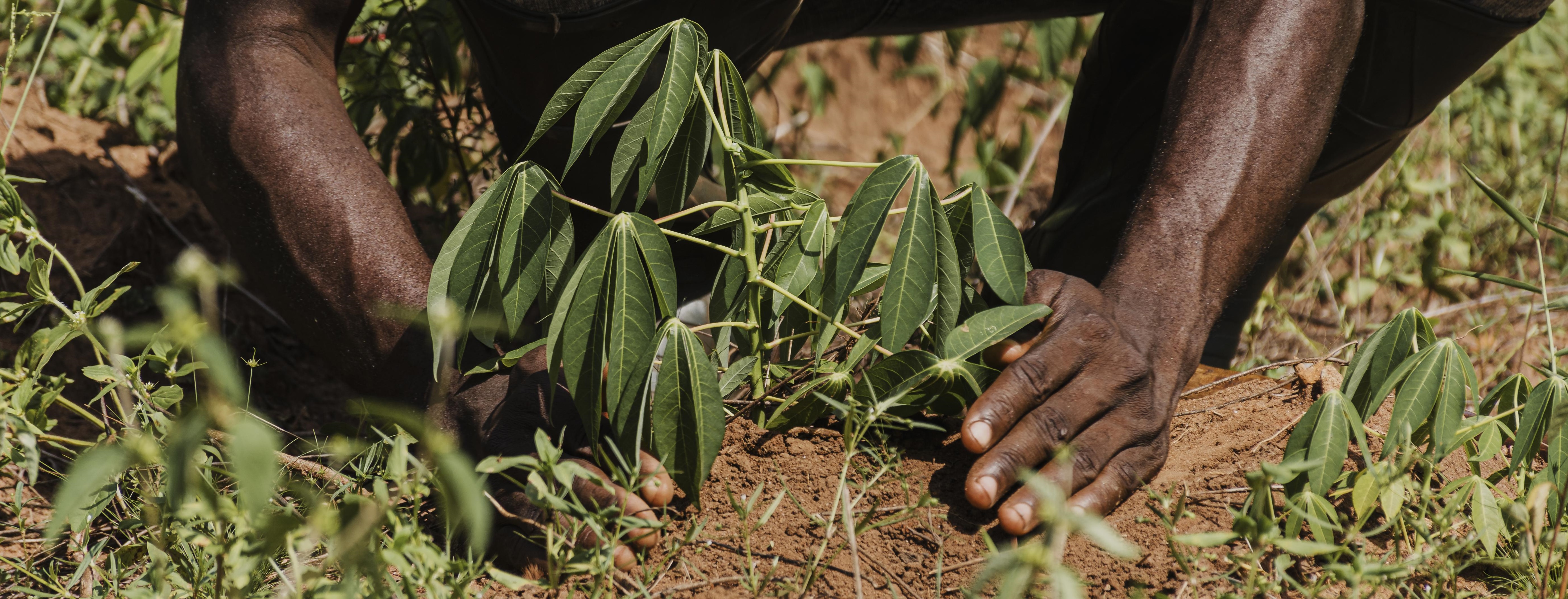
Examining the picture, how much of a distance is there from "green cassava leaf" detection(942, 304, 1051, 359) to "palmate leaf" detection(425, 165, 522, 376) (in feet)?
1.65

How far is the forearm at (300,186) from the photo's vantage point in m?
1.29

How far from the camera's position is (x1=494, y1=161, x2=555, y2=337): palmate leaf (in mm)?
1071

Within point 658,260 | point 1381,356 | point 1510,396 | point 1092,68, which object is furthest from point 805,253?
point 1092,68

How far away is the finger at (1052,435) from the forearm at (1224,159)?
0.10 metres

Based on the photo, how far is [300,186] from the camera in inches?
51.7

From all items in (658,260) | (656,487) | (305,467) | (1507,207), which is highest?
(1507,207)

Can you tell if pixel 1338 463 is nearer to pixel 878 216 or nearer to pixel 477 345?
pixel 878 216

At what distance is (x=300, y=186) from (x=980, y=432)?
2.88 ft

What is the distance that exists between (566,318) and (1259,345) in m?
1.98

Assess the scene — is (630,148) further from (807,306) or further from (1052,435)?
(1052,435)

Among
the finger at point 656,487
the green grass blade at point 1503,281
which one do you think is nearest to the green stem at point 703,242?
the finger at point 656,487

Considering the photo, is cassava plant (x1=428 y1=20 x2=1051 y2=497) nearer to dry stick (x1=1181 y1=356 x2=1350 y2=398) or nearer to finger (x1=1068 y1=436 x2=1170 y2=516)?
finger (x1=1068 y1=436 x2=1170 y2=516)

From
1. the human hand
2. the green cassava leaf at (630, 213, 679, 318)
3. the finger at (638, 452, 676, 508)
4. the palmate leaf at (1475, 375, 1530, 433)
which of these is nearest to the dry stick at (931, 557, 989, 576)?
the human hand

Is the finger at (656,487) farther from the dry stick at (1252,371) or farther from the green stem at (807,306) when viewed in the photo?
the dry stick at (1252,371)
